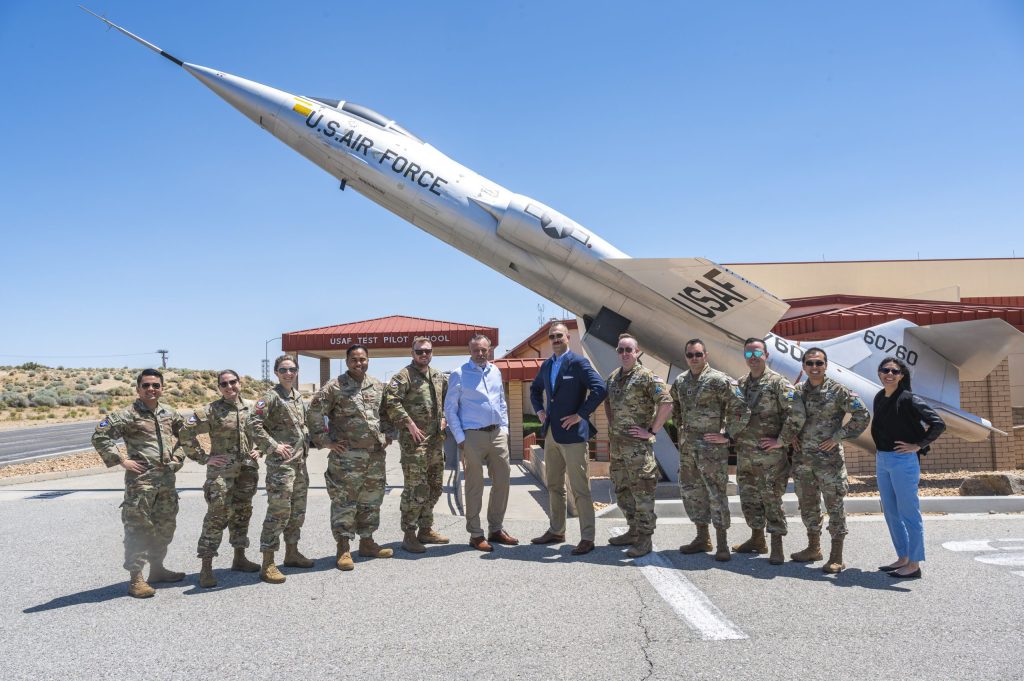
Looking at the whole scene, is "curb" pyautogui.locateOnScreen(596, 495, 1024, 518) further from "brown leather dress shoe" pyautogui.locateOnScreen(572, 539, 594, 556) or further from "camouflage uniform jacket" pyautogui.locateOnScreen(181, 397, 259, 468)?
"camouflage uniform jacket" pyautogui.locateOnScreen(181, 397, 259, 468)

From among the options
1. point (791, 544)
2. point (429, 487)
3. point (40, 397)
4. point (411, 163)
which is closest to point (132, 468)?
point (429, 487)

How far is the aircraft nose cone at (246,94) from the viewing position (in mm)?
10547

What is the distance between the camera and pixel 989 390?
11.7 metres

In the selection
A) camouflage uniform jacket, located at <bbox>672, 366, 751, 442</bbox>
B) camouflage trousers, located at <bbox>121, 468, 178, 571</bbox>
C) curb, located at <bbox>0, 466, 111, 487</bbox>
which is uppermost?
camouflage uniform jacket, located at <bbox>672, 366, 751, 442</bbox>

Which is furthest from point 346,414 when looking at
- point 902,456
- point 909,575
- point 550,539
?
point 909,575

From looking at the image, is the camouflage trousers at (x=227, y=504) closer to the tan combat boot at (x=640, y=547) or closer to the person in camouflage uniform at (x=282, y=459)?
the person in camouflage uniform at (x=282, y=459)

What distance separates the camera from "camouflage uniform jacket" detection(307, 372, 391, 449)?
542 centimetres

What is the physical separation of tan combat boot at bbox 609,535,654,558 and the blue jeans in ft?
6.26

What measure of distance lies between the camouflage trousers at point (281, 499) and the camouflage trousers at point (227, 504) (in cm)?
20

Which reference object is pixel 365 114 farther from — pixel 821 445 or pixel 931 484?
pixel 931 484

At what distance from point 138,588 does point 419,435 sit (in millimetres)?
2387

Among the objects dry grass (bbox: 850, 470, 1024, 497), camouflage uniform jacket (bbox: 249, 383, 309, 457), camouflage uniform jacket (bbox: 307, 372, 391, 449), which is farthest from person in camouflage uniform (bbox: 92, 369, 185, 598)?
dry grass (bbox: 850, 470, 1024, 497)

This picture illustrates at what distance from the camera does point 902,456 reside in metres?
4.99

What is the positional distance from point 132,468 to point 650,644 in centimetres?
385
